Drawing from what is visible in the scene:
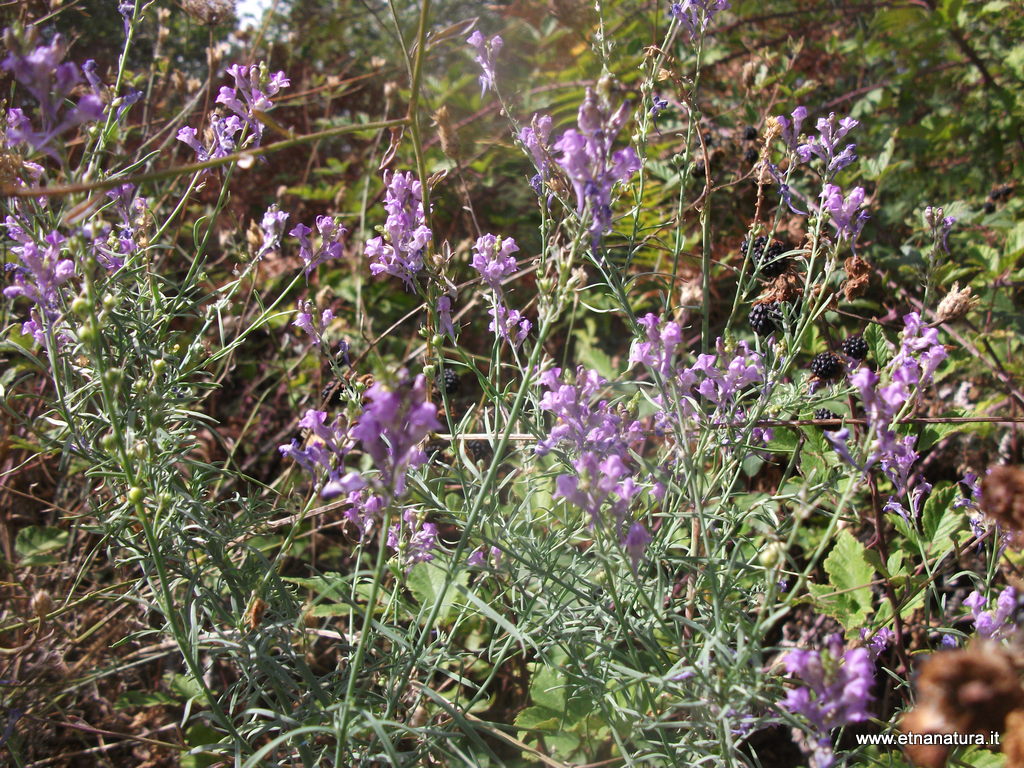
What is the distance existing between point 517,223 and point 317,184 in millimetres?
1137

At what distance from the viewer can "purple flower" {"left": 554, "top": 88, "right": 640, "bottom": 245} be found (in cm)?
110

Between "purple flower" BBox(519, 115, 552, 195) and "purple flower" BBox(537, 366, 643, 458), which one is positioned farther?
"purple flower" BBox(519, 115, 552, 195)

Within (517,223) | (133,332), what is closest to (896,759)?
(133,332)

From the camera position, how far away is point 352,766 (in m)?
1.30

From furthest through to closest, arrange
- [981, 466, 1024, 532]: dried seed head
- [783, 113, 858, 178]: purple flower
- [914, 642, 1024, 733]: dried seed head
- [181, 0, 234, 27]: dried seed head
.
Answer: [181, 0, 234, 27]: dried seed head < [783, 113, 858, 178]: purple flower < [981, 466, 1024, 532]: dried seed head < [914, 642, 1024, 733]: dried seed head

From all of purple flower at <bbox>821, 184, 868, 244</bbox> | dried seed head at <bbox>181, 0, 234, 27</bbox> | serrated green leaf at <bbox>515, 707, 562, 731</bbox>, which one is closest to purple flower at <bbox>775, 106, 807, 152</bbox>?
purple flower at <bbox>821, 184, 868, 244</bbox>

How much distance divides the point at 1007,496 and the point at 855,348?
2.72 feet

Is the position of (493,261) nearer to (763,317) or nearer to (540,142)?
(540,142)

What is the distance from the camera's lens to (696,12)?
173cm

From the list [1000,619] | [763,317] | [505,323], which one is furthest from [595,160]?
[1000,619]

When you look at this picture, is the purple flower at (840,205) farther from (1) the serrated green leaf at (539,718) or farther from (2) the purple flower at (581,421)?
(1) the serrated green leaf at (539,718)

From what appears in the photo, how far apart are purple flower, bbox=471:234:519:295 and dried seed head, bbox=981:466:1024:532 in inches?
34.8

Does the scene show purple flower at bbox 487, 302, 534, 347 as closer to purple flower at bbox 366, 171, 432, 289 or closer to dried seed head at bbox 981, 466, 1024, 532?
purple flower at bbox 366, 171, 432, 289

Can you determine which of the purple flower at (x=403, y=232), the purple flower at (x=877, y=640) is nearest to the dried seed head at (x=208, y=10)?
the purple flower at (x=403, y=232)
